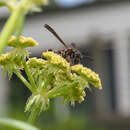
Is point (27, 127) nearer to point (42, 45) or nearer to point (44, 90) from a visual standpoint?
point (44, 90)

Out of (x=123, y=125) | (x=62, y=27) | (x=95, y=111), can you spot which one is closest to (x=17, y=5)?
(x=123, y=125)

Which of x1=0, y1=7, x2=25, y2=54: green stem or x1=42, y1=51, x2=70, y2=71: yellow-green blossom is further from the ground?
x1=42, y1=51, x2=70, y2=71: yellow-green blossom

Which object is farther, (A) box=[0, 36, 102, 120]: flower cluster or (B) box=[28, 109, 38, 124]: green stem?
(A) box=[0, 36, 102, 120]: flower cluster

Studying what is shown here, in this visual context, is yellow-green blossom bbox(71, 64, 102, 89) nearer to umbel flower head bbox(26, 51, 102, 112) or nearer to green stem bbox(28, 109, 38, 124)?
umbel flower head bbox(26, 51, 102, 112)

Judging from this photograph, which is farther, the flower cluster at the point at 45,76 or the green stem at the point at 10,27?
the flower cluster at the point at 45,76

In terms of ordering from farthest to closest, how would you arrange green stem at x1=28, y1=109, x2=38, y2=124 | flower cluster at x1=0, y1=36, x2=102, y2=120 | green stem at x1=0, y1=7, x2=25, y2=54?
flower cluster at x1=0, y1=36, x2=102, y2=120
green stem at x1=28, y1=109, x2=38, y2=124
green stem at x1=0, y1=7, x2=25, y2=54

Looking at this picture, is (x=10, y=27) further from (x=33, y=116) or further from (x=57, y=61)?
(x=57, y=61)

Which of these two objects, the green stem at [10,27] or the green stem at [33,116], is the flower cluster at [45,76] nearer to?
the green stem at [33,116]

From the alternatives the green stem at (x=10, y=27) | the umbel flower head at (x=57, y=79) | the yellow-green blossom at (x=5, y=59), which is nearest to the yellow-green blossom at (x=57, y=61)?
the umbel flower head at (x=57, y=79)

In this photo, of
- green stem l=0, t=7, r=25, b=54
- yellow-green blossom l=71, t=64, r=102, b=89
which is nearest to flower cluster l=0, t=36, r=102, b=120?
yellow-green blossom l=71, t=64, r=102, b=89

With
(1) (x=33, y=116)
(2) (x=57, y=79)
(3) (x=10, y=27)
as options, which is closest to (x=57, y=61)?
(2) (x=57, y=79)

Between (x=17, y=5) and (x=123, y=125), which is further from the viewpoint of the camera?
(x=123, y=125)
